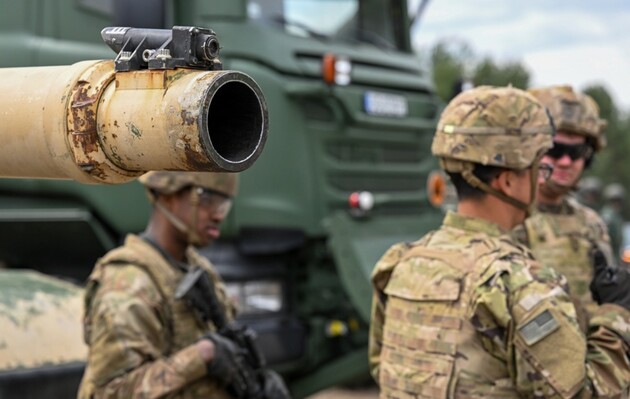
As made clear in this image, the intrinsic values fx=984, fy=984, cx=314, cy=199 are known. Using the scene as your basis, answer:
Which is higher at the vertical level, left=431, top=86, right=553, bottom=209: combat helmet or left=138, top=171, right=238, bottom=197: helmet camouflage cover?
left=431, top=86, right=553, bottom=209: combat helmet

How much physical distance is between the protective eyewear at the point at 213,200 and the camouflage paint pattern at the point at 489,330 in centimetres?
87

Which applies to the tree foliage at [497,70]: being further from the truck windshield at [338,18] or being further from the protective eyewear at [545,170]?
the protective eyewear at [545,170]

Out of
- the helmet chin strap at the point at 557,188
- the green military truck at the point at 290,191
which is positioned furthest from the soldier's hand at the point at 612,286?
the green military truck at the point at 290,191

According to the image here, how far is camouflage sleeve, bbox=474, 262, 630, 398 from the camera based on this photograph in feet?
7.44

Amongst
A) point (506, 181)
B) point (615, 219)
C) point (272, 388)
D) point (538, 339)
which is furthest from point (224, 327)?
point (615, 219)

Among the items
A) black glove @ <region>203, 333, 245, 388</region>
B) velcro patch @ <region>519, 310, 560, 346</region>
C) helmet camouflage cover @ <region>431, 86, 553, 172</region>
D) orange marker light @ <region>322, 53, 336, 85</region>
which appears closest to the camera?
velcro patch @ <region>519, 310, 560, 346</region>

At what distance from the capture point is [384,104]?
543 centimetres

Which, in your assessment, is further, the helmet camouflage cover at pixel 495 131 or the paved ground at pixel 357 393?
the paved ground at pixel 357 393

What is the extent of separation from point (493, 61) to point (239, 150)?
113 feet

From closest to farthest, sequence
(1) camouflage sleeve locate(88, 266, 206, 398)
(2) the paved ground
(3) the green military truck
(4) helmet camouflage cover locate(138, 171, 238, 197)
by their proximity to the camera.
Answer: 1. (1) camouflage sleeve locate(88, 266, 206, 398)
2. (4) helmet camouflage cover locate(138, 171, 238, 197)
3. (3) the green military truck
4. (2) the paved ground

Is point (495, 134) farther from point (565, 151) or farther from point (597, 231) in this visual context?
point (597, 231)

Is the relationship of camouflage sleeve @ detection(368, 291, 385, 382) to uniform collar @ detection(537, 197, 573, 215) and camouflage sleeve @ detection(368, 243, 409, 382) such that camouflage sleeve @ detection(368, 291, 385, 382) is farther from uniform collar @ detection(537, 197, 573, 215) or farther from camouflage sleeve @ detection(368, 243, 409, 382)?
uniform collar @ detection(537, 197, 573, 215)

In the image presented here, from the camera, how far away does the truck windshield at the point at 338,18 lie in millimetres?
5055

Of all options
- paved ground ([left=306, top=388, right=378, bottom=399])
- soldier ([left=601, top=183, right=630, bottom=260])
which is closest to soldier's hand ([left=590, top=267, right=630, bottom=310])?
paved ground ([left=306, top=388, right=378, bottom=399])
